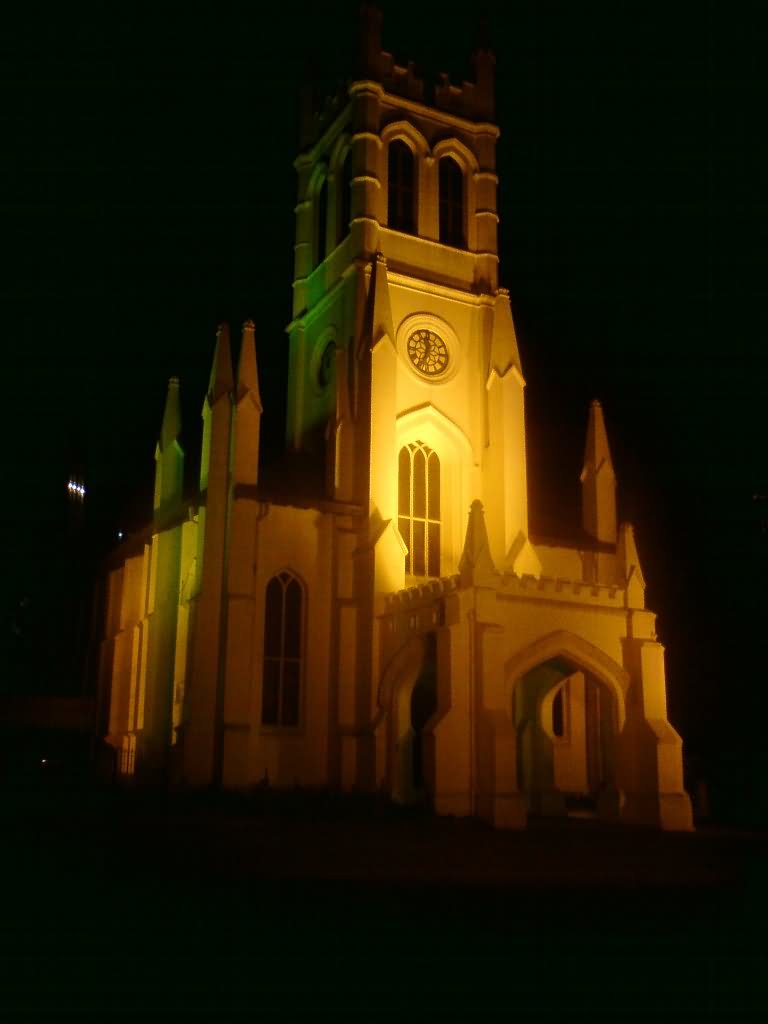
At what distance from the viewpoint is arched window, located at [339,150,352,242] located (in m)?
39.6

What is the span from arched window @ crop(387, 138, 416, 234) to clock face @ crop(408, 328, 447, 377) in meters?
3.98

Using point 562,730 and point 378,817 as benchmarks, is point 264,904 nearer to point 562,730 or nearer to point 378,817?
point 378,817

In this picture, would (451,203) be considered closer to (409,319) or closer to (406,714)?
(409,319)

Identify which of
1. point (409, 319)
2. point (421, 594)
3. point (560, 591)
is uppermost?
point (409, 319)

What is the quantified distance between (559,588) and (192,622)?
1037 centimetres

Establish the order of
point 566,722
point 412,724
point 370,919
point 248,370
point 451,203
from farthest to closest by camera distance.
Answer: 1. point 451,203
2. point 566,722
3. point 248,370
4. point 412,724
5. point 370,919

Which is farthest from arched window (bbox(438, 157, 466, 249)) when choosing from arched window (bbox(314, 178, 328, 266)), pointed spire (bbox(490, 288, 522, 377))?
arched window (bbox(314, 178, 328, 266))

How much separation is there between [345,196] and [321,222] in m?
2.03

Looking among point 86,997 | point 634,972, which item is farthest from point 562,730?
point 86,997

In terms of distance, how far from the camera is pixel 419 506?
36.1m

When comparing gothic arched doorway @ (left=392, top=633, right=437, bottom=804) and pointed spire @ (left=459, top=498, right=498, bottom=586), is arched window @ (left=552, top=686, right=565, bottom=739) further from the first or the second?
pointed spire @ (left=459, top=498, right=498, bottom=586)

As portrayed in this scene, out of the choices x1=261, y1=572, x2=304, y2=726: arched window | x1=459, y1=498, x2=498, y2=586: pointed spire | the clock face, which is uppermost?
the clock face

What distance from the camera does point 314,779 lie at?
31.7 m

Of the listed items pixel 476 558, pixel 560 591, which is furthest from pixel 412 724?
pixel 476 558
